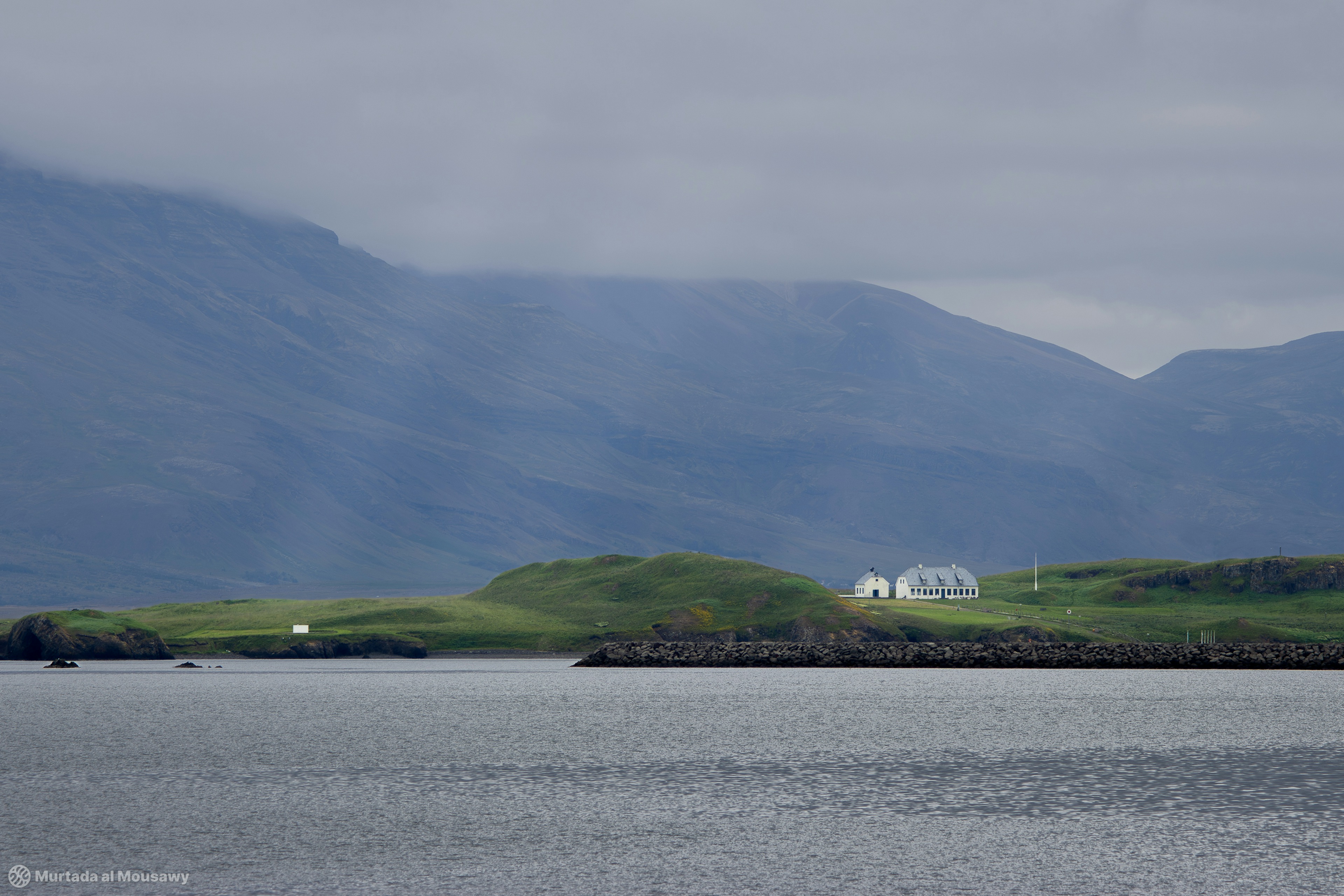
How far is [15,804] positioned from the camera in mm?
46312

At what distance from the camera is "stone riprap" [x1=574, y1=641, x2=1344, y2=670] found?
570ft

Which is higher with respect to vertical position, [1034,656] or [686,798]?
[686,798]

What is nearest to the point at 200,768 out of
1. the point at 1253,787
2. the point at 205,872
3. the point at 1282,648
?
the point at 205,872

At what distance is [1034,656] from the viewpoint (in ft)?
590

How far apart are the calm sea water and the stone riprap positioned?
77.7 m

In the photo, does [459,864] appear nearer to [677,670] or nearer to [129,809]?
[129,809]

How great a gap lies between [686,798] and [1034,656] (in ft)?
467

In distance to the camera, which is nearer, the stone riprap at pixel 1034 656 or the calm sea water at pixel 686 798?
the calm sea water at pixel 686 798

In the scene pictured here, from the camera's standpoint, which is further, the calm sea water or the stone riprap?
the stone riprap

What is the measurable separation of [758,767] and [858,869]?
899 inches

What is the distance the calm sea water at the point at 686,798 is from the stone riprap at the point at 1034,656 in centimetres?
7772

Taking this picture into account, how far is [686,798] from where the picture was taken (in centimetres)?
4803

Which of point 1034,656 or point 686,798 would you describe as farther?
point 1034,656

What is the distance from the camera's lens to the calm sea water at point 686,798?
113ft
